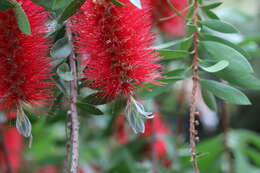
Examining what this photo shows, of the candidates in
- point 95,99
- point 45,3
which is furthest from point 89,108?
point 45,3

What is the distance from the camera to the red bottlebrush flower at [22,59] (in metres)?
0.80

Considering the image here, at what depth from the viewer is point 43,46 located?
2.78 feet

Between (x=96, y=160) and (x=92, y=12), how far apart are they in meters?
1.18

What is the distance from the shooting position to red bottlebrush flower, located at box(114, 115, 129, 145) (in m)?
1.85

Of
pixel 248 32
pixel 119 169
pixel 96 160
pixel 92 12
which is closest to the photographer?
pixel 92 12

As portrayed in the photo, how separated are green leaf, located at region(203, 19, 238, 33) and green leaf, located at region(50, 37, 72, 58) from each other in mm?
320

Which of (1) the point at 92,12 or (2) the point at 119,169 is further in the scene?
(2) the point at 119,169

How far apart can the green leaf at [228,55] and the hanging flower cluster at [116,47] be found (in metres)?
0.16

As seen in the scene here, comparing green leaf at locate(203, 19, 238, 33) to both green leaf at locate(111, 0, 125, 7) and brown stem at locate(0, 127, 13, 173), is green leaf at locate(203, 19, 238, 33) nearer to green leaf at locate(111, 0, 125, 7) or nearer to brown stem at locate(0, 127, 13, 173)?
green leaf at locate(111, 0, 125, 7)

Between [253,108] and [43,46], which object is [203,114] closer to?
[253,108]

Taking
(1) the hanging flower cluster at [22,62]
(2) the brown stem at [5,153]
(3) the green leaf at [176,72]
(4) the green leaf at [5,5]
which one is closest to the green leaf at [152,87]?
(3) the green leaf at [176,72]

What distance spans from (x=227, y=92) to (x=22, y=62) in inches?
17.5

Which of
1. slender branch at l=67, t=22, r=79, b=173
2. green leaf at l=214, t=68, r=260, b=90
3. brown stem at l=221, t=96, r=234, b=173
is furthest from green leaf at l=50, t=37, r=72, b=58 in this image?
brown stem at l=221, t=96, r=234, b=173

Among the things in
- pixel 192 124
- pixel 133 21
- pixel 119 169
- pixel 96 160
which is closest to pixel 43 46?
pixel 133 21
